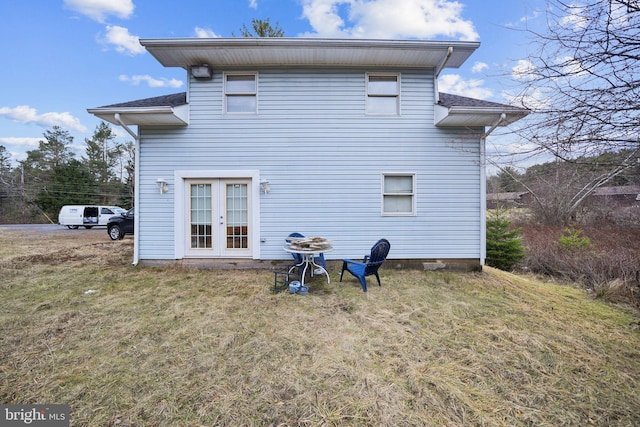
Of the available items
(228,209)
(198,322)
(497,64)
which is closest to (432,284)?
(497,64)

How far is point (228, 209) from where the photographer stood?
611 centimetres

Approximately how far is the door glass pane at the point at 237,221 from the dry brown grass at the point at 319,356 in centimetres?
152

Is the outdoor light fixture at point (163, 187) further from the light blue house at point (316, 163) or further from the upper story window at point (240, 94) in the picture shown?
the upper story window at point (240, 94)

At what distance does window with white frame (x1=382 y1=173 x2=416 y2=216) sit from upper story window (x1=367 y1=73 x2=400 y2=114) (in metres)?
1.62

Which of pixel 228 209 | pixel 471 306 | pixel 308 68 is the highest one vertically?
pixel 308 68

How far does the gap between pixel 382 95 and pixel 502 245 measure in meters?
5.16

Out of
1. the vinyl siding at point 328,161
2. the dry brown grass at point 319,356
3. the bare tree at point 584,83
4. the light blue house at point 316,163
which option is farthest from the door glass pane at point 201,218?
the bare tree at point 584,83

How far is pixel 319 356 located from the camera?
8.39ft

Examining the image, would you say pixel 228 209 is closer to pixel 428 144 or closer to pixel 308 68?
pixel 308 68

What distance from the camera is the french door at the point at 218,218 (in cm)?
605

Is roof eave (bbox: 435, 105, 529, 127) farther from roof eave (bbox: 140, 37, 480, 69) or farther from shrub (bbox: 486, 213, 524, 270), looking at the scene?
shrub (bbox: 486, 213, 524, 270)

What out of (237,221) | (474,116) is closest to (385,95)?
(474,116)

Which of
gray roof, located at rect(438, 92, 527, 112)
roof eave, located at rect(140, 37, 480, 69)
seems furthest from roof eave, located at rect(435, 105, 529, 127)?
roof eave, located at rect(140, 37, 480, 69)

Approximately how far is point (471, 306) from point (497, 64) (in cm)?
344
